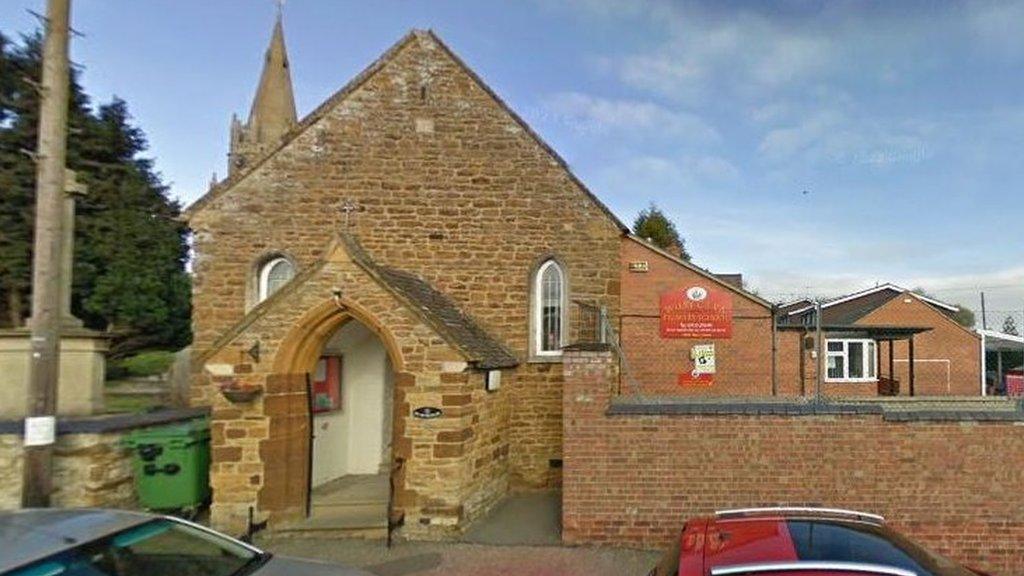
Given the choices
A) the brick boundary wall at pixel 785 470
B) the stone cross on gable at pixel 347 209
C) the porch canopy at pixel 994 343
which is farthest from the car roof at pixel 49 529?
the porch canopy at pixel 994 343

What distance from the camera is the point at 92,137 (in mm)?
17562

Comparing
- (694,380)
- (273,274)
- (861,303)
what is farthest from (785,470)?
(861,303)

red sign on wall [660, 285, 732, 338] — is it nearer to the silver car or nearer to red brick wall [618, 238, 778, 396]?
red brick wall [618, 238, 778, 396]

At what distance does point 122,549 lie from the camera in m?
3.76

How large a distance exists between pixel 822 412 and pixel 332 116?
949 cm

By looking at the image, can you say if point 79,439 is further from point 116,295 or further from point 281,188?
point 116,295

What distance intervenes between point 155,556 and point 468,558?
4.09 meters

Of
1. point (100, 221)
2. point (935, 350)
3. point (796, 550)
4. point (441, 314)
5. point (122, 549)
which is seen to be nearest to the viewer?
point (796, 550)

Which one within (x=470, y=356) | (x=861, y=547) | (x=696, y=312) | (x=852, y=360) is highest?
(x=696, y=312)

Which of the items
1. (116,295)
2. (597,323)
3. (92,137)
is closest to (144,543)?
(597,323)

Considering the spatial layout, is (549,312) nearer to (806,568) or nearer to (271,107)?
(806,568)

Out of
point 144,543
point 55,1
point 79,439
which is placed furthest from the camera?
point 79,439

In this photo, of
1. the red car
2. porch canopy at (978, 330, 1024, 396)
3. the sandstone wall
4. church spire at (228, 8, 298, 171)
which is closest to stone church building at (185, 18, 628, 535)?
the sandstone wall

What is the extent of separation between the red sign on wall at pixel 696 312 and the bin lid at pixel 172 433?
8.79 m
